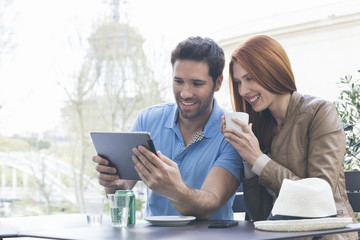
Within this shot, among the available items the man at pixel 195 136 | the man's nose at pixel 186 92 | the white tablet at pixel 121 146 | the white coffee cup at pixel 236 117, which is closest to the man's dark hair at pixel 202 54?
the man at pixel 195 136

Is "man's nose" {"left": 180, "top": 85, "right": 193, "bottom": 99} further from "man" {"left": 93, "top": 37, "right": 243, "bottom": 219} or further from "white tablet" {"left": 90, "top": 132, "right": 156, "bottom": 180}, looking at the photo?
"white tablet" {"left": 90, "top": 132, "right": 156, "bottom": 180}

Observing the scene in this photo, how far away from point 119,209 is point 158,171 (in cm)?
16

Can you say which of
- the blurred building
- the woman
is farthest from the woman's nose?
the blurred building

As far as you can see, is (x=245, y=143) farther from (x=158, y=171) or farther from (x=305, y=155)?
(x=158, y=171)

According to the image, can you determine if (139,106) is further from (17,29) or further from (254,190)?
(254,190)

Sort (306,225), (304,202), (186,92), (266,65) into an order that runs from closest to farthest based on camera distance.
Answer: (306,225)
(304,202)
(266,65)
(186,92)

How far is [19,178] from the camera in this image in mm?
6352

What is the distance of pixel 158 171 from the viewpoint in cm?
150

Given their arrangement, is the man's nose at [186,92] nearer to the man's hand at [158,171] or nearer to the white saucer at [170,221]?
the man's hand at [158,171]

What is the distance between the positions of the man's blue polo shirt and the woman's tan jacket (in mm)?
128

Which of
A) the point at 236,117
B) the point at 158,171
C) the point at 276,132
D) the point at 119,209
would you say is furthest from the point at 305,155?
the point at 119,209

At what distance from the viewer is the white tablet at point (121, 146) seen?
148 cm

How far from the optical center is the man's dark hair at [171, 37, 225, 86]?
6.71 ft

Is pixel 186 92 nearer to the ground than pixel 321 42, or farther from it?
nearer to the ground
